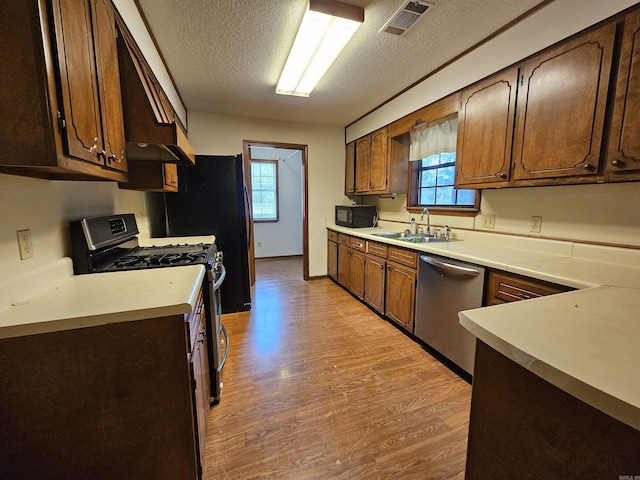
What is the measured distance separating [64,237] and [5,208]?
0.39m

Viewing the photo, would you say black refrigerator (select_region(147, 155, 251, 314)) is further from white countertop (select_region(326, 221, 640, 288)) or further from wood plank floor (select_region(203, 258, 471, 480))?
white countertop (select_region(326, 221, 640, 288))

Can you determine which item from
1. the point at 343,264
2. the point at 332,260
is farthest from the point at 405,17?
the point at 332,260

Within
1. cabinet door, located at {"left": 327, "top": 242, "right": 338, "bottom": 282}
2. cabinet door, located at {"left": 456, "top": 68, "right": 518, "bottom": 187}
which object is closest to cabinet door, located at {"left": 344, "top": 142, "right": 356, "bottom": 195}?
→ cabinet door, located at {"left": 327, "top": 242, "right": 338, "bottom": 282}

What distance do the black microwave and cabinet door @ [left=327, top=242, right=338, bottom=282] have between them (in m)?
0.41

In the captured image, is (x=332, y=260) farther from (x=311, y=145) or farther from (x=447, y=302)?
(x=447, y=302)

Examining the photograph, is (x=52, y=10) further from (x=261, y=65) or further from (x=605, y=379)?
(x=261, y=65)

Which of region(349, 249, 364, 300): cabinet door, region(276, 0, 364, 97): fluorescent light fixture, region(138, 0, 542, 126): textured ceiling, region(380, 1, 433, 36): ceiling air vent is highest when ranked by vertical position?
region(138, 0, 542, 126): textured ceiling

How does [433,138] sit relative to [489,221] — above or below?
above

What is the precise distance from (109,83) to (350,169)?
11.1ft

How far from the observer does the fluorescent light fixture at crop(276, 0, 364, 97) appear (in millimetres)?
1729

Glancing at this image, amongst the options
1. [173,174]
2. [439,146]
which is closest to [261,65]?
[173,174]

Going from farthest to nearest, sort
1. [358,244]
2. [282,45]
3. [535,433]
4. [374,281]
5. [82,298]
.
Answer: [358,244] < [374,281] < [282,45] < [82,298] < [535,433]

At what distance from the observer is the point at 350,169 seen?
4301mm

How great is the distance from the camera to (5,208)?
100 cm
